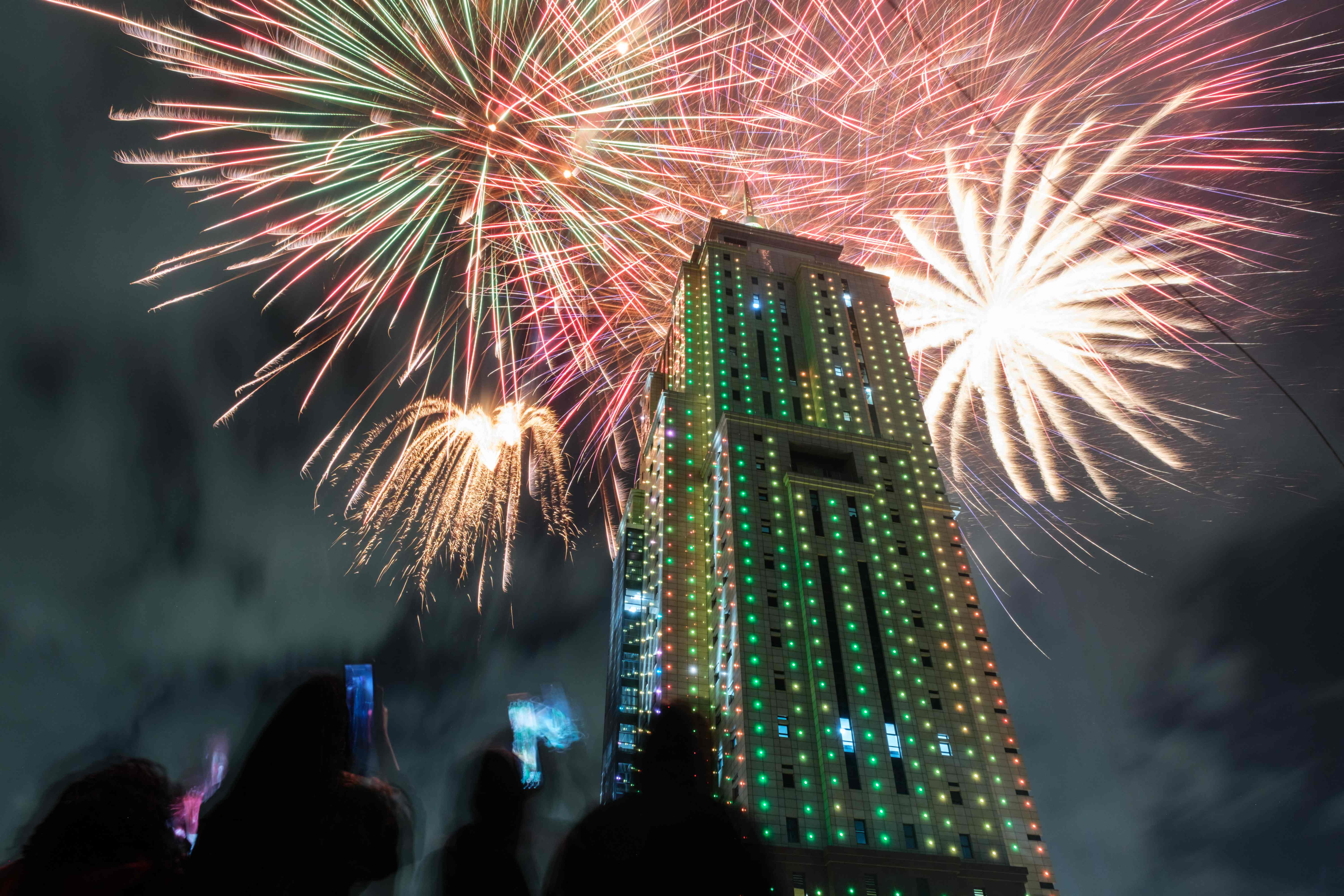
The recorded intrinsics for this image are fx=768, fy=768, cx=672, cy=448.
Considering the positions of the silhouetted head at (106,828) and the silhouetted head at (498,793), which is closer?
the silhouetted head at (106,828)

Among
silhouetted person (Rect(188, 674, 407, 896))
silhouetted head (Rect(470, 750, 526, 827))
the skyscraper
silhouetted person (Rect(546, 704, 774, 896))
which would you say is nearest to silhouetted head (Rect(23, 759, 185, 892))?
silhouetted person (Rect(188, 674, 407, 896))

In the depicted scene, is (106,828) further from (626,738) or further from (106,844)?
(626,738)

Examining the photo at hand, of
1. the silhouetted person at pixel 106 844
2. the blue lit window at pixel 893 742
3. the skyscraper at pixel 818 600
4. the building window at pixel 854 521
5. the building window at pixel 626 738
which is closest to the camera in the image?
the silhouetted person at pixel 106 844

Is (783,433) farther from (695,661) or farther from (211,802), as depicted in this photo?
(211,802)

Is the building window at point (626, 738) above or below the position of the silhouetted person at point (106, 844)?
above

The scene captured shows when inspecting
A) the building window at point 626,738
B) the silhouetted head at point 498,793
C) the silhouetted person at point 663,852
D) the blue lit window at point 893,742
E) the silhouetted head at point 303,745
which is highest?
the building window at point 626,738

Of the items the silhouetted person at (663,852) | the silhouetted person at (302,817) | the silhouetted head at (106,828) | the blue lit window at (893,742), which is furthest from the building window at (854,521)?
the silhouetted head at (106,828)

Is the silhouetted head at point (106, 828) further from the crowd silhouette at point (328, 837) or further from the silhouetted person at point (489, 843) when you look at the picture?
the silhouetted person at point (489, 843)
